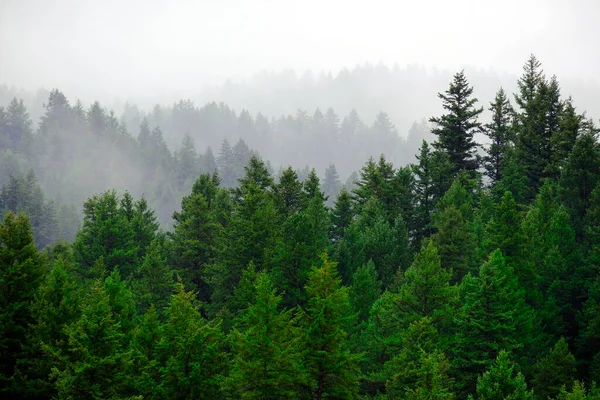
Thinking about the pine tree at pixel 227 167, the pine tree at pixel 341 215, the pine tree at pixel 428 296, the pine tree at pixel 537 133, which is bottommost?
the pine tree at pixel 428 296

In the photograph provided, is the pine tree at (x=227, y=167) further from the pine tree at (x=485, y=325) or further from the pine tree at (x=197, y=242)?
the pine tree at (x=485, y=325)

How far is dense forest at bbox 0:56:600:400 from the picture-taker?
70.9 feet

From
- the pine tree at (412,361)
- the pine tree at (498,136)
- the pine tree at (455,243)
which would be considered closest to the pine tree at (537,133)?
the pine tree at (498,136)

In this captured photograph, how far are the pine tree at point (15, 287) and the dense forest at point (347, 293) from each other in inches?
3.5

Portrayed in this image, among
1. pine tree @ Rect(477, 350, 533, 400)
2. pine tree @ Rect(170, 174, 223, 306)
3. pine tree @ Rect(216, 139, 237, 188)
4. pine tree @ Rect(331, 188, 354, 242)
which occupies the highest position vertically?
pine tree @ Rect(216, 139, 237, 188)

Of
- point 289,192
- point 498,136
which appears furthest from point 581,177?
point 289,192

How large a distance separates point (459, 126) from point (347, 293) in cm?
2852

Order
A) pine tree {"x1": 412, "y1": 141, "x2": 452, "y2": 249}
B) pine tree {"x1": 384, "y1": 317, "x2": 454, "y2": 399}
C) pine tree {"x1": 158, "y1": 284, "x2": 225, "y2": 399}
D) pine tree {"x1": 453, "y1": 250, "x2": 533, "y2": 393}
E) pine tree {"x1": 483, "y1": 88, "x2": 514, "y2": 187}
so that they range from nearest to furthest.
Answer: pine tree {"x1": 158, "y1": 284, "x2": 225, "y2": 399} < pine tree {"x1": 384, "y1": 317, "x2": 454, "y2": 399} < pine tree {"x1": 453, "y1": 250, "x2": 533, "y2": 393} < pine tree {"x1": 412, "y1": 141, "x2": 452, "y2": 249} < pine tree {"x1": 483, "y1": 88, "x2": 514, "y2": 187}

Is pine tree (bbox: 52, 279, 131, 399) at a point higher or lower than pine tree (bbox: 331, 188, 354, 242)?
lower

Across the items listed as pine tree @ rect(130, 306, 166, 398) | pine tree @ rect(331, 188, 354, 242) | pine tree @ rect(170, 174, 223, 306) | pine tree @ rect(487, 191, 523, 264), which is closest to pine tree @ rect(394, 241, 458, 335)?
pine tree @ rect(487, 191, 523, 264)

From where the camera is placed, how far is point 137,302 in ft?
112

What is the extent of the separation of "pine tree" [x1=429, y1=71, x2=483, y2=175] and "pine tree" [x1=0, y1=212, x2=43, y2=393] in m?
38.2

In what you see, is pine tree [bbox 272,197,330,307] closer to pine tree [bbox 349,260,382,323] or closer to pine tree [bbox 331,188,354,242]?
pine tree [bbox 349,260,382,323]

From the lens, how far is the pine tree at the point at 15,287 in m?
23.6
